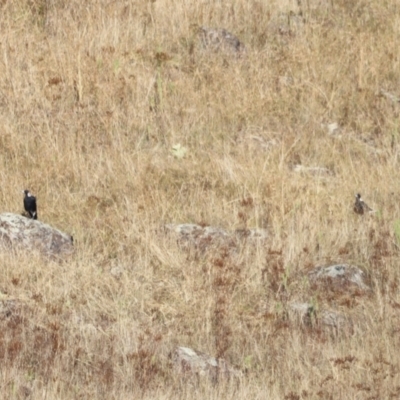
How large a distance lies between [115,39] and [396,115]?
2.69m

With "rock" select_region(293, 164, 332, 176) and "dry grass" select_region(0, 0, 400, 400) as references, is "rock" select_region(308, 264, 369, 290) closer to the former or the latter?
"dry grass" select_region(0, 0, 400, 400)

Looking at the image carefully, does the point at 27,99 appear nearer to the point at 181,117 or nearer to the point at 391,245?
the point at 181,117

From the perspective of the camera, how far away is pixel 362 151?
9359mm

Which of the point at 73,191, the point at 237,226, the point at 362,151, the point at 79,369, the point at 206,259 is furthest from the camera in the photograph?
the point at 362,151

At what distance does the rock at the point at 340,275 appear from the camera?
7172 mm

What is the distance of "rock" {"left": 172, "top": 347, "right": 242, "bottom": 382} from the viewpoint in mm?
5883

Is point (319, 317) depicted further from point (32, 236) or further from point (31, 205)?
point (31, 205)

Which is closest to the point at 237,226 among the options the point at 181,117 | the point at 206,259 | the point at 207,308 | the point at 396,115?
the point at 206,259

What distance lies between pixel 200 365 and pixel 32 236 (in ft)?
6.60

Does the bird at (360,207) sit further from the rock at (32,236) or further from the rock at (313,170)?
the rock at (32,236)

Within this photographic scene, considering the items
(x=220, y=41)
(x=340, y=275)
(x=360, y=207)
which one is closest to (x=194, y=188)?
(x=360, y=207)

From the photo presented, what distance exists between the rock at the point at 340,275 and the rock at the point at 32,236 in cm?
165

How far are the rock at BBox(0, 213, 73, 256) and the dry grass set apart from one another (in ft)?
0.50

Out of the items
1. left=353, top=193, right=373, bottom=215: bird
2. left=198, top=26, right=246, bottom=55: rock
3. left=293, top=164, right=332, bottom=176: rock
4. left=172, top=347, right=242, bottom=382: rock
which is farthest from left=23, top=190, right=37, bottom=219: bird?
left=198, top=26, right=246, bottom=55: rock
